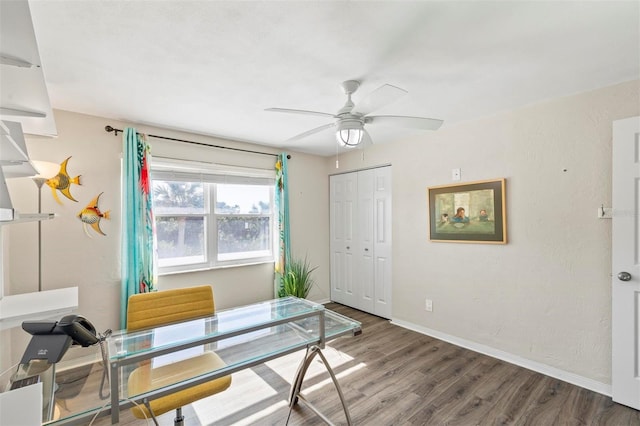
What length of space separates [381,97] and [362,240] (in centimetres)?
275

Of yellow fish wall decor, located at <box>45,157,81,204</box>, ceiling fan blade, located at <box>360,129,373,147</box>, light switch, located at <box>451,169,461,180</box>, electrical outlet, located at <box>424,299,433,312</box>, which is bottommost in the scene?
electrical outlet, located at <box>424,299,433,312</box>

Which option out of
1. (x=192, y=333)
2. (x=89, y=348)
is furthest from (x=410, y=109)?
(x=89, y=348)

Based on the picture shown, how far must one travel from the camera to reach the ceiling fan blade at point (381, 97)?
5.39 ft

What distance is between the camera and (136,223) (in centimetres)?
291

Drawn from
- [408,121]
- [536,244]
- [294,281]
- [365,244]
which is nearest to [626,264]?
[536,244]

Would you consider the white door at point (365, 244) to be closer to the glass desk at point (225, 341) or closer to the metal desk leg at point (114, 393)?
the glass desk at point (225, 341)

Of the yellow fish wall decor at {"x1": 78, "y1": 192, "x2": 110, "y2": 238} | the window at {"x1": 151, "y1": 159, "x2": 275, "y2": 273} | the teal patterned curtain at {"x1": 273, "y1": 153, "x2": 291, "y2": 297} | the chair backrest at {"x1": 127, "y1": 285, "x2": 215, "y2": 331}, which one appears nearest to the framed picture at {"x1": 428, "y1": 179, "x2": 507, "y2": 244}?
the teal patterned curtain at {"x1": 273, "y1": 153, "x2": 291, "y2": 297}

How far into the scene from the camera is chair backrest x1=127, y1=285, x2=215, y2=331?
179cm

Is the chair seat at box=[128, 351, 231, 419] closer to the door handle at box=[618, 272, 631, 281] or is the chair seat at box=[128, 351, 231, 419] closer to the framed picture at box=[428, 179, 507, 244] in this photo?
the framed picture at box=[428, 179, 507, 244]

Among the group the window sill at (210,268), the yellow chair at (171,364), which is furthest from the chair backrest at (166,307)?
the window sill at (210,268)

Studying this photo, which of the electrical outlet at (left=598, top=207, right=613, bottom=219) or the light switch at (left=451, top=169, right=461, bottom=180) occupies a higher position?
the light switch at (left=451, top=169, right=461, bottom=180)

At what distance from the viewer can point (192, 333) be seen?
4.71 feet

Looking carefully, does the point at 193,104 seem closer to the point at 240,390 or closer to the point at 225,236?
the point at 225,236

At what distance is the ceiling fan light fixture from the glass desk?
3.93 ft
